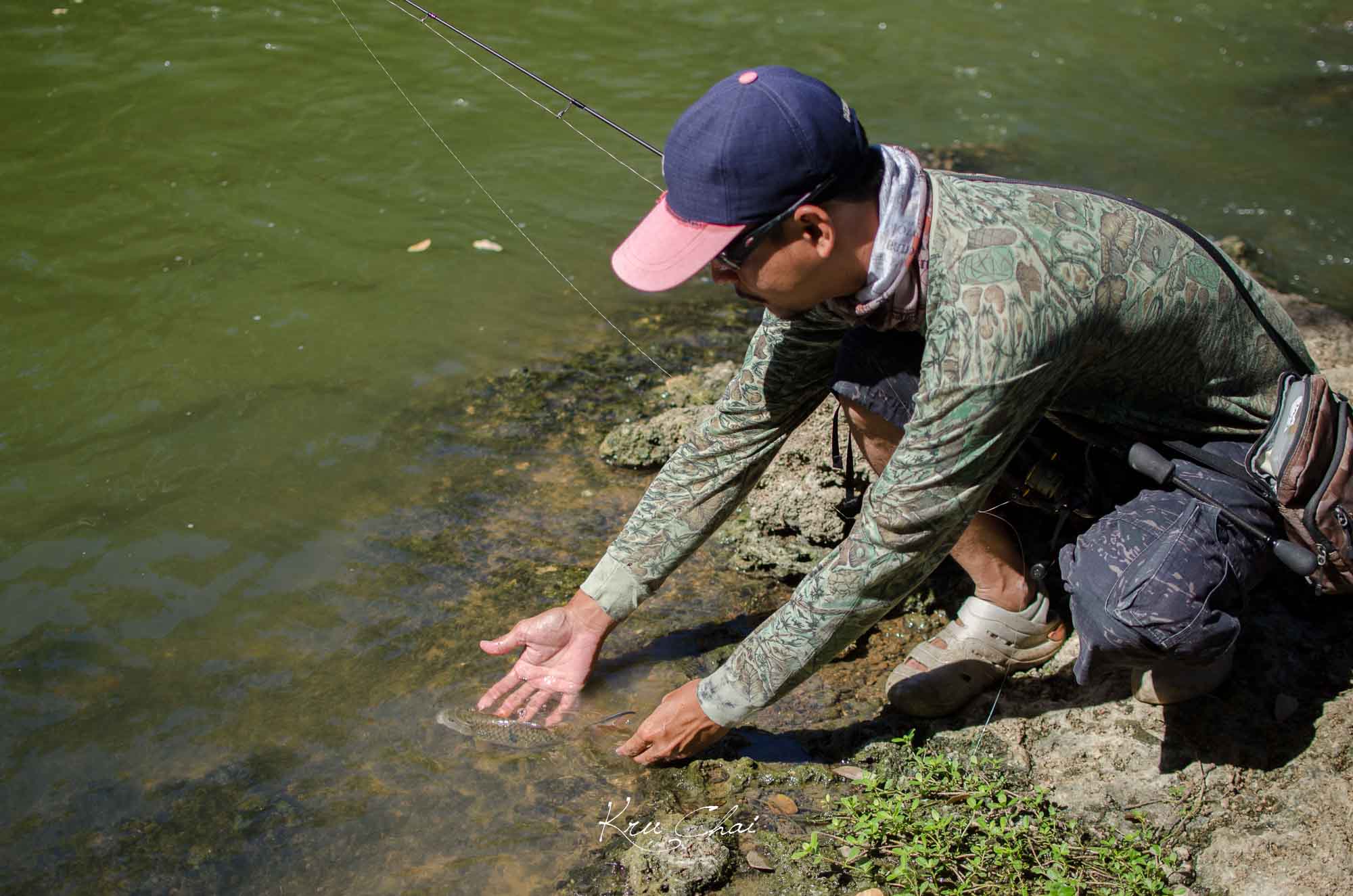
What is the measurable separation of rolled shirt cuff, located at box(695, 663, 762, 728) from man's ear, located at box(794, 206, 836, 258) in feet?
2.97

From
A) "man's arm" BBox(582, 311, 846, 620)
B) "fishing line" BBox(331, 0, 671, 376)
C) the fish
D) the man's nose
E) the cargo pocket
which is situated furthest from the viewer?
"fishing line" BBox(331, 0, 671, 376)

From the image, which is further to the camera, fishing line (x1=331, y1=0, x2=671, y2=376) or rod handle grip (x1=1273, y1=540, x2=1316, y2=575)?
fishing line (x1=331, y1=0, x2=671, y2=376)

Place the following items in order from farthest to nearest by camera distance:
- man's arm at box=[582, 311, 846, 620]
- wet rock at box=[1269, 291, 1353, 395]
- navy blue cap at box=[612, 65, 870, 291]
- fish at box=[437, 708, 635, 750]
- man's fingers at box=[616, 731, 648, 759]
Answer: wet rock at box=[1269, 291, 1353, 395]
fish at box=[437, 708, 635, 750]
man's arm at box=[582, 311, 846, 620]
man's fingers at box=[616, 731, 648, 759]
navy blue cap at box=[612, 65, 870, 291]

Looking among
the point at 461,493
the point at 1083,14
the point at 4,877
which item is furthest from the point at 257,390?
the point at 1083,14

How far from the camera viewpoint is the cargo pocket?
220 cm

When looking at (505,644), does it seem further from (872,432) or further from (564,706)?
(872,432)

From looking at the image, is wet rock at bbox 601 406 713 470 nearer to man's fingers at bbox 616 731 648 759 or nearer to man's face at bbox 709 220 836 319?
man's fingers at bbox 616 731 648 759

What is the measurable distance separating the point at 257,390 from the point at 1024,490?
298cm

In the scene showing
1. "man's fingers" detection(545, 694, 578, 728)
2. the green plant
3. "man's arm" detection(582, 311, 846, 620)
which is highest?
"man's arm" detection(582, 311, 846, 620)

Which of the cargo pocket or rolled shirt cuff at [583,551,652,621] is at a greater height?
the cargo pocket

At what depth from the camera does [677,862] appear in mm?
2336

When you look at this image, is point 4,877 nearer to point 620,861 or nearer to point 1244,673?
point 620,861

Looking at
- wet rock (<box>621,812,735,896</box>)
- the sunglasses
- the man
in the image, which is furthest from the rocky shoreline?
the sunglasses

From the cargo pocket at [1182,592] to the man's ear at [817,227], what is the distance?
0.95m
